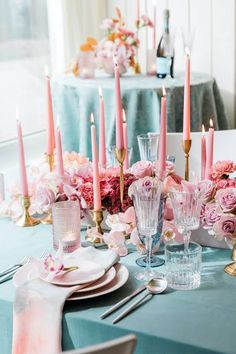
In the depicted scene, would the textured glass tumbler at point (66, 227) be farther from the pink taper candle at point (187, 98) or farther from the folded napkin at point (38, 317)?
the pink taper candle at point (187, 98)

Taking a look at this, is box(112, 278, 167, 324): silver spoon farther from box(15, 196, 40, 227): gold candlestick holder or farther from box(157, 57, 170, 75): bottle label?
box(157, 57, 170, 75): bottle label

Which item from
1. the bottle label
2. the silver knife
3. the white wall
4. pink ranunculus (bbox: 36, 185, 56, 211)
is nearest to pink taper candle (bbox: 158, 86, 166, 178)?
pink ranunculus (bbox: 36, 185, 56, 211)

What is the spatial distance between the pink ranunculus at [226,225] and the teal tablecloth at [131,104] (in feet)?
5.14

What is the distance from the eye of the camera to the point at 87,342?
1.17 meters

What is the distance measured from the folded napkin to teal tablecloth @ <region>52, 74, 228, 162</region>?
5.73ft

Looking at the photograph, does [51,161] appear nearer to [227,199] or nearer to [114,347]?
[227,199]

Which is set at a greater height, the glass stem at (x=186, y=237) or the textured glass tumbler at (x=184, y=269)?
the glass stem at (x=186, y=237)

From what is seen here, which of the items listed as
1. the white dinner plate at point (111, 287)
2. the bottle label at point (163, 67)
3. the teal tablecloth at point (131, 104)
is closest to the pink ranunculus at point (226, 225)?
the white dinner plate at point (111, 287)

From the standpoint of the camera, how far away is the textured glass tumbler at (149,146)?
1643mm

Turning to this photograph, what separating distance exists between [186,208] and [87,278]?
237 millimetres

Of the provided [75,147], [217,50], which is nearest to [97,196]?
[75,147]

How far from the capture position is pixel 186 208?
130 cm

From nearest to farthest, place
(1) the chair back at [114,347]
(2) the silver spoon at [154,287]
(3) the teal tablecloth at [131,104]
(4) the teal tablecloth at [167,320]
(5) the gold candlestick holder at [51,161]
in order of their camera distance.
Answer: (1) the chair back at [114,347] → (4) the teal tablecloth at [167,320] → (2) the silver spoon at [154,287] → (5) the gold candlestick holder at [51,161] → (3) the teal tablecloth at [131,104]

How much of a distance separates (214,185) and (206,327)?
455mm
